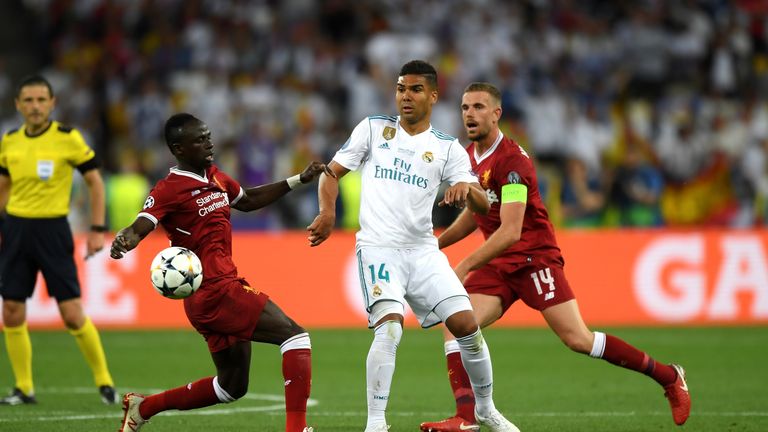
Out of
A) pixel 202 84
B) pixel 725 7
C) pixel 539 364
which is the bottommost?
pixel 539 364

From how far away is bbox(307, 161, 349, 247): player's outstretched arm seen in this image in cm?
805

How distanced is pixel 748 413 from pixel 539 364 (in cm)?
399

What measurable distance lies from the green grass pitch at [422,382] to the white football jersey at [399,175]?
170 centimetres

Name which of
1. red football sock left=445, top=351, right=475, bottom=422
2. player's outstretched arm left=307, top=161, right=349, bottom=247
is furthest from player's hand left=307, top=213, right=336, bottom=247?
red football sock left=445, top=351, right=475, bottom=422

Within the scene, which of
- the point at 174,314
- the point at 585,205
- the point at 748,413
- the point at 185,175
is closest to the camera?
the point at 185,175

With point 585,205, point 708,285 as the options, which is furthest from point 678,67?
point 708,285

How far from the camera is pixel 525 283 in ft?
30.0

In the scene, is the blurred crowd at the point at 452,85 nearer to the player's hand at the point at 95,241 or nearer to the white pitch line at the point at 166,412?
the white pitch line at the point at 166,412

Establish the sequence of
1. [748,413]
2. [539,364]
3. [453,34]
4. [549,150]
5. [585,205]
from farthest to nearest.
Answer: [453,34]
[549,150]
[585,205]
[539,364]
[748,413]

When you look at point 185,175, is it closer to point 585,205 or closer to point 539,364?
point 539,364

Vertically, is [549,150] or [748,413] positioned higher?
[549,150]

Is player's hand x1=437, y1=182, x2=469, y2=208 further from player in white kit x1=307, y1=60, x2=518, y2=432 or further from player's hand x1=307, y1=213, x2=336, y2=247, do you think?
player's hand x1=307, y1=213, x2=336, y2=247

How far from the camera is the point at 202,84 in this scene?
73.0ft

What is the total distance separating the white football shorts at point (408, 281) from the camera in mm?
8172
